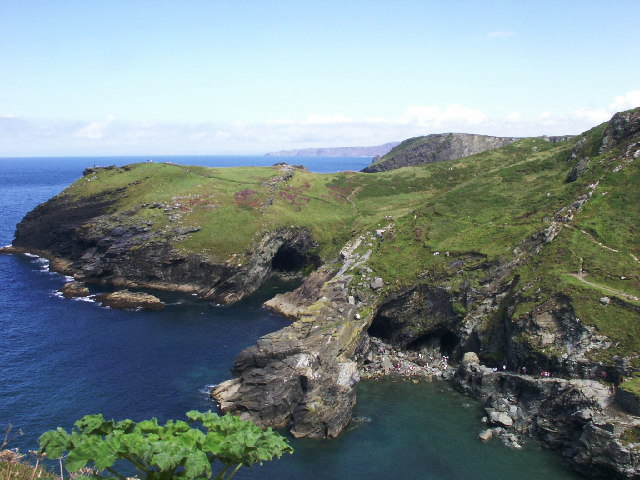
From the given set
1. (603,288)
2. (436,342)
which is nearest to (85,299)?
(436,342)

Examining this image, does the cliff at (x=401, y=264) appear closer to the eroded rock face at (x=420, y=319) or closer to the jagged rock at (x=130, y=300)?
the eroded rock face at (x=420, y=319)

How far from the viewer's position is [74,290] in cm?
9181

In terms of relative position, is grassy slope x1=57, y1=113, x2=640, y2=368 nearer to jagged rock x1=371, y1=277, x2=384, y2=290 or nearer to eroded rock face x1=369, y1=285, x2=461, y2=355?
jagged rock x1=371, y1=277, x2=384, y2=290

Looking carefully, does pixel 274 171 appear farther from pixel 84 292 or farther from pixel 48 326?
pixel 48 326

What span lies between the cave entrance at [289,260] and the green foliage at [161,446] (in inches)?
3590

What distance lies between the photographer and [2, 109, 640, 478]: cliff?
52219mm

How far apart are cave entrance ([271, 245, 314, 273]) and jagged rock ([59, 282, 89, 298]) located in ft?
134

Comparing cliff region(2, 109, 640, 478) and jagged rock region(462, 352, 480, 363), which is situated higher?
cliff region(2, 109, 640, 478)

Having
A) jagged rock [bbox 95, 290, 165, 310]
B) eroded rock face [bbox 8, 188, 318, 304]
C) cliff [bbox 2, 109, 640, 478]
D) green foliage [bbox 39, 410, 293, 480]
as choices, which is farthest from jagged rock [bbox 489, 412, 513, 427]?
jagged rock [bbox 95, 290, 165, 310]

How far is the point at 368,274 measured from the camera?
75.0 meters

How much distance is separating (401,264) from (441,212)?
81.2ft

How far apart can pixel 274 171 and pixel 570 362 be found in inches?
4523

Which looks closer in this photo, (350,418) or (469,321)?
(350,418)

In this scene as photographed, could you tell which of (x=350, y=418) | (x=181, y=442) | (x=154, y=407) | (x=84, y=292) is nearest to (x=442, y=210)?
(x=350, y=418)
